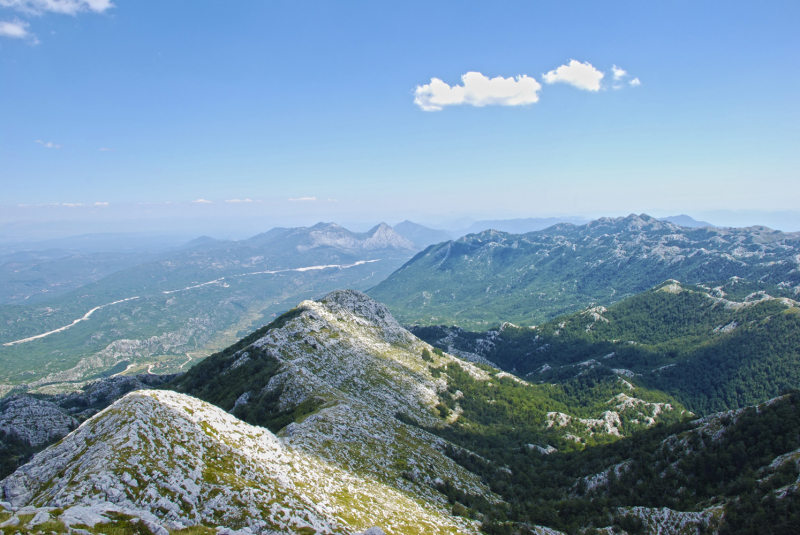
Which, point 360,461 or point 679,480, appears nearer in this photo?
point 360,461

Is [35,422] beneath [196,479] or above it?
beneath

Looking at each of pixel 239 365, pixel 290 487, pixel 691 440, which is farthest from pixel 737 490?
pixel 239 365

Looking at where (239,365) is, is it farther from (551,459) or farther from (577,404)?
(577,404)

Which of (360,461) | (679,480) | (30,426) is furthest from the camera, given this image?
(30,426)

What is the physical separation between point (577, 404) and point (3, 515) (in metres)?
203

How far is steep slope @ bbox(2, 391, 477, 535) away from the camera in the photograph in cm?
3136

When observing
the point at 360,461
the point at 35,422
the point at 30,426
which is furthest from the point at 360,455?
the point at 35,422

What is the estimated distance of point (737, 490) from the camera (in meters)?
53.9

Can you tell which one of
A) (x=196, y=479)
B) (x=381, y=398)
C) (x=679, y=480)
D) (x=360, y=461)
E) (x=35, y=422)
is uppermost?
(x=196, y=479)

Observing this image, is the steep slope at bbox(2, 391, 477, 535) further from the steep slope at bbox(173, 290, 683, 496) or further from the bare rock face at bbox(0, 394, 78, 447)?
the bare rock face at bbox(0, 394, 78, 447)

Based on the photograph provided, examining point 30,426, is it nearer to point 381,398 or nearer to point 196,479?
point 196,479

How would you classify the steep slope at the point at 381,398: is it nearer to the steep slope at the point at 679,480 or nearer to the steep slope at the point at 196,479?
the steep slope at the point at 196,479

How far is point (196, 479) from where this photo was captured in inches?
1396

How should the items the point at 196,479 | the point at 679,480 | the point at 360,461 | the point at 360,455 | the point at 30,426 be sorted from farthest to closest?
1. the point at 30,426
2. the point at 679,480
3. the point at 360,455
4. the point at 360,461
5. the point at 196,479
